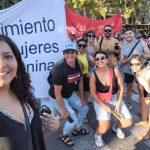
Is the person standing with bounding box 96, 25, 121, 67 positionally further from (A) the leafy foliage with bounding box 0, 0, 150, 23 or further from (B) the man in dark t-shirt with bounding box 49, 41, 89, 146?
(A) the leafy foliage with bounding box 0, 0, 150, 23

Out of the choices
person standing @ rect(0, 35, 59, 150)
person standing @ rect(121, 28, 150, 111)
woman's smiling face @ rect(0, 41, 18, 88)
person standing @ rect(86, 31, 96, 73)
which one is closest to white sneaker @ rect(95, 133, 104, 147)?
person standing @ rect(86, 31, 96, 73)

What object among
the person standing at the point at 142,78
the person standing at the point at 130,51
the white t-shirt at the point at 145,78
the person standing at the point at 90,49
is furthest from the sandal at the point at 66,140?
the person standing at the point at 130,51

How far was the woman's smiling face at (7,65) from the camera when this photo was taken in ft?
6.07

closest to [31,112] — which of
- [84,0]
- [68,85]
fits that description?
[68,85]

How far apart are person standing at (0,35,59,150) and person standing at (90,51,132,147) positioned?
2860 mm

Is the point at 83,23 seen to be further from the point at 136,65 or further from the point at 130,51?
the point at 136,65

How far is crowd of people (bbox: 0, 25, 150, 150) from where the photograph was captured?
6.10ft

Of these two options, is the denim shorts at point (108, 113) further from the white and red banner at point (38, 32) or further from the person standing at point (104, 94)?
the white and red banner at point (38, 32)

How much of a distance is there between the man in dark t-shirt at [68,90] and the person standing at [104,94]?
269 millimetres

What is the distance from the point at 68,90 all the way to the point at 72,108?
0.40 metres

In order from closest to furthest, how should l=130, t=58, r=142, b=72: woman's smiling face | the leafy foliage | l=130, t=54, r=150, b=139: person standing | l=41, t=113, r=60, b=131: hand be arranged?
l=41, t=113, r=60, b=131: hand
l=130, t=54, r=150, b=139: person standing
l=130, t=58, r=142, b=72: woman's smiling face
the leafy foliage

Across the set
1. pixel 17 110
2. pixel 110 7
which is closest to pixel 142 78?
pixel 17 110

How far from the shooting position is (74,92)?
5348 millimetres

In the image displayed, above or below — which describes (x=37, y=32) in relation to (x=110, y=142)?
above
